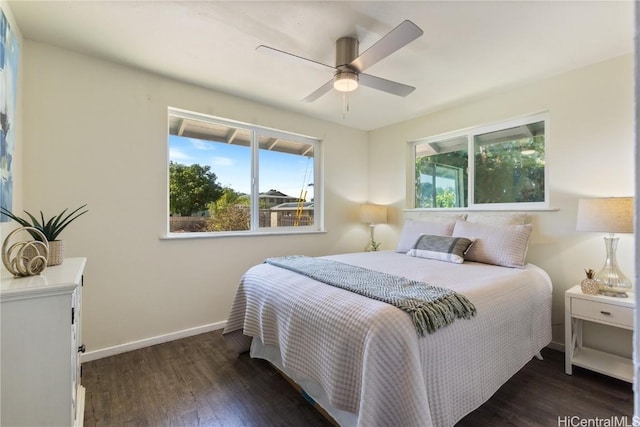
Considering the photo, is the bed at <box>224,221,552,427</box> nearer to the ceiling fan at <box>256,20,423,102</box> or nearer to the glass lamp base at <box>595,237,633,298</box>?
the glass lamp base at <box>595,237,633,298</box>

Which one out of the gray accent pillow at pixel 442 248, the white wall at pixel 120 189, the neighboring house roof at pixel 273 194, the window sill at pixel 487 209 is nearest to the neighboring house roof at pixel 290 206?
the neighboring house roof at pixel 273 194

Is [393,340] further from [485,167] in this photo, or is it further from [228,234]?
[485,167]

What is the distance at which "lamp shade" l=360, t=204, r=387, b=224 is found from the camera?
3773 mm

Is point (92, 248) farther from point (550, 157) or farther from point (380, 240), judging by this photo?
point (550, 157)

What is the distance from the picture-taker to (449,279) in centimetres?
189

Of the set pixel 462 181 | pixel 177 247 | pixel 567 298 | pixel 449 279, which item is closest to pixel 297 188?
pixel 177 247

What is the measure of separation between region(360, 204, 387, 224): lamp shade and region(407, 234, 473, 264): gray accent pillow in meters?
1.02

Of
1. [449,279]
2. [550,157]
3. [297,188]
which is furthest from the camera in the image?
[297,188]

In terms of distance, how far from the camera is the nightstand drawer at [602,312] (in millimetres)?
1826

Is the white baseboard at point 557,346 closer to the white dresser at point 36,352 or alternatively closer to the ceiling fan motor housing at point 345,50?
the ceiling fan motor housing at point 345,50

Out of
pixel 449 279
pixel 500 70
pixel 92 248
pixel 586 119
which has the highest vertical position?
pixel 500 70

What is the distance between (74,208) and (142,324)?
1.09 m

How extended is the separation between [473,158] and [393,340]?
2.69 meters

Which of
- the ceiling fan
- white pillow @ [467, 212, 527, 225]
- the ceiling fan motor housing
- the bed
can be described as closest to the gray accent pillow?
the bed
